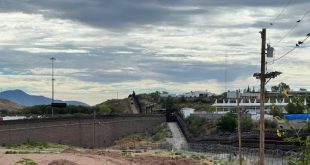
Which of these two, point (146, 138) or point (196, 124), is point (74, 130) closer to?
point (146, 138)

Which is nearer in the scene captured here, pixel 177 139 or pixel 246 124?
pixel 177 139

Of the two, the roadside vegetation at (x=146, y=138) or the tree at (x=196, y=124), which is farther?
the tree at (x=196, y=124)

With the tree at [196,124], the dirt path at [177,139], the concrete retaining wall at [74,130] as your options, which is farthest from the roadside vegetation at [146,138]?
the tree at [196,124]

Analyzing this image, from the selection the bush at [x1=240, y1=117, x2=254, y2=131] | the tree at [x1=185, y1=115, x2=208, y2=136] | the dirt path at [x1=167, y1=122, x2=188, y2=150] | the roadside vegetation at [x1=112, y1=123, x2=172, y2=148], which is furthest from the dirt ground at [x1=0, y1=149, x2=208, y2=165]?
the tree at [x1=185, y1=115, x2=208, y2=136]

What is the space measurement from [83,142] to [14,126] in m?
26.5

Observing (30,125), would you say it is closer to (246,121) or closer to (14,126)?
(14,126)

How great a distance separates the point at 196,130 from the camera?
128125mm

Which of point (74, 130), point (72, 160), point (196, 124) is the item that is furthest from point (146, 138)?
point (72, 160)

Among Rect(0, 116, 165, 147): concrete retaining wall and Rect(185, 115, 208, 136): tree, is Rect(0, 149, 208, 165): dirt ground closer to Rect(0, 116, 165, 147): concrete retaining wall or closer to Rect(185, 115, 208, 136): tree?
Rect(0, 116, 165, 147): concrete retaining wall

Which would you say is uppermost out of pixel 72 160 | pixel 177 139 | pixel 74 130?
pixel 74 130

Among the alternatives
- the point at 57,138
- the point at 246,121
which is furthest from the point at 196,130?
the point at 57,138

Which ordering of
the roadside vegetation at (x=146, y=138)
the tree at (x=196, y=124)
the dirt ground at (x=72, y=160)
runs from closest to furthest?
the dirt ground at (x=72, y=160), the roadside vegetation at (x=146, y=138), the tree at (x=196, y=124)

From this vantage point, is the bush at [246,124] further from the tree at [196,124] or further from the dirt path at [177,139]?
the dirt path at [177,139]

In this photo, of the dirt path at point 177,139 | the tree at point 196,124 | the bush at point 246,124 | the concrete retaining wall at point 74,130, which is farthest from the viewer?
the tree at point 196,124
